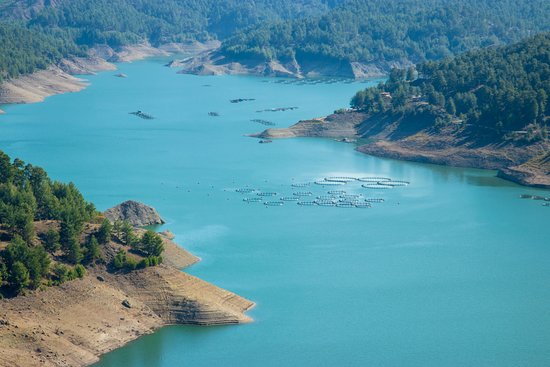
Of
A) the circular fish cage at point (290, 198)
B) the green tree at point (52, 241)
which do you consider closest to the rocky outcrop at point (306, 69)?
the circular fish cage at point (290, 198)

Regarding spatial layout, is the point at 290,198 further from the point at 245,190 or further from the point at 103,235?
the point at 103,235

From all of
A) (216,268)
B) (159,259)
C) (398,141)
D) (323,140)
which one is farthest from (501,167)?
(159,259)

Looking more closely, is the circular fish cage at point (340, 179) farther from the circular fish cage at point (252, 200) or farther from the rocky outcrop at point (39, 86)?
the rocky outcrop at point (39, 86)

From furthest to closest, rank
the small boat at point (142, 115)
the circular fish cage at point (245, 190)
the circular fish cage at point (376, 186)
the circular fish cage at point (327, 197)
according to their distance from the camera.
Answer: the small boat at point (142, 115)
the circular fish cage at point (376, 186)
the circular fish cage at point (245, 190)
the circular fish cage at point (327, 197)

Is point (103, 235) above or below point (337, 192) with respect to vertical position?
above

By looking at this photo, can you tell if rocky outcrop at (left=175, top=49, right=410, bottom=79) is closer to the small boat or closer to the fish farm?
the small boat

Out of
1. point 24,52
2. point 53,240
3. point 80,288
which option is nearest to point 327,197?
point 53,240
